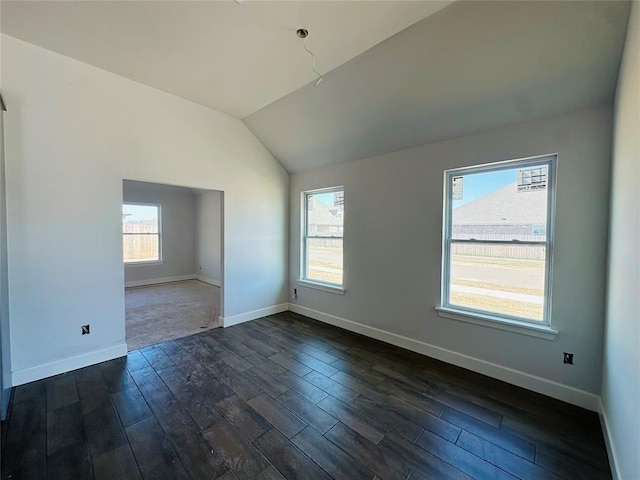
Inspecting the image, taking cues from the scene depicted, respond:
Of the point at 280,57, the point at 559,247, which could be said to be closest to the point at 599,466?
the point at 559,247

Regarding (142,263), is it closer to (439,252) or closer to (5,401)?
(5,401)

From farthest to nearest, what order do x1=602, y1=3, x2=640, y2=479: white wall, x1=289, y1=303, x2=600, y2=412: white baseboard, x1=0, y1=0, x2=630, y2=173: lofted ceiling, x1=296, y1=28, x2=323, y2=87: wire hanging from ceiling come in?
x1=289, y1=303, x2=600, y2=412: white baseboard < x1=296, y1=28, x2=323, y2=87: wire hanging from ceiling < x1=0, y1=0, x2=630, y2=173: lofted ceiling < x1=602, y1=3, x2=640, y2=479: white wall

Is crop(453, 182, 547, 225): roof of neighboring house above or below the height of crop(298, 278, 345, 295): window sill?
above

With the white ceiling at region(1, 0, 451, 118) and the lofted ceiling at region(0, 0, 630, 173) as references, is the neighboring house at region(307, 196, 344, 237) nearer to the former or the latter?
the lofted ceiling at region(0, 0, 630, 173)

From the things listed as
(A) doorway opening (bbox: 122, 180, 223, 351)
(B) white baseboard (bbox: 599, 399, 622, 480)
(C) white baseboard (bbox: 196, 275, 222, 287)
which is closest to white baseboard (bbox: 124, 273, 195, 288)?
(A) doorway opening (bbox: 122, 180, 223, 351)

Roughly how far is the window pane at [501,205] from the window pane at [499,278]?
136 mm

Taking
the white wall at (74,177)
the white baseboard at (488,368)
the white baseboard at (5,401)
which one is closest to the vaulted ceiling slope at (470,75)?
the white wall at (74,177)

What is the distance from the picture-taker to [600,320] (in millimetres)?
2125

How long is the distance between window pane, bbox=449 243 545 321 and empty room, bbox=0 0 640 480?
0.07ft

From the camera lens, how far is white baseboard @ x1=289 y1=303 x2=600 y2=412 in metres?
2.20

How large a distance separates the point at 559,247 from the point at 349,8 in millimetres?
2552

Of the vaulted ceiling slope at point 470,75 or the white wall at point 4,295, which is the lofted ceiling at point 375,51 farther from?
the white wall at point 4,295

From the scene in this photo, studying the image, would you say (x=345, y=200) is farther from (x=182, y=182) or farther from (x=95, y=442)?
(x=95, y=442)

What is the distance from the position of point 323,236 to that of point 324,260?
39cm
